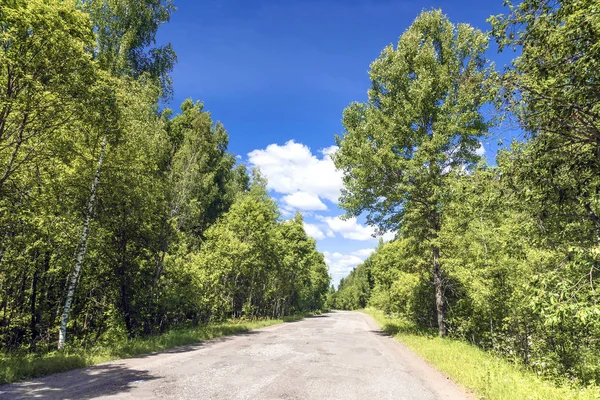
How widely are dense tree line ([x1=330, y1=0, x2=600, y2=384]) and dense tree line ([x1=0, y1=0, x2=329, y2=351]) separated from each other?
34.3 feet

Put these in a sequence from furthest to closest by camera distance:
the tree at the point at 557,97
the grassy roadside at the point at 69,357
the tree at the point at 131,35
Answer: the tree at the point at 131,35, the grassy roadside at the point at 69,357, the tree at the point at 557,97

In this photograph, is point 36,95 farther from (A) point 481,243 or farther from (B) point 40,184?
(A) point 481,243

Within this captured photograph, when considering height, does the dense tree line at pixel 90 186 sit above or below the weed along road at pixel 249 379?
above

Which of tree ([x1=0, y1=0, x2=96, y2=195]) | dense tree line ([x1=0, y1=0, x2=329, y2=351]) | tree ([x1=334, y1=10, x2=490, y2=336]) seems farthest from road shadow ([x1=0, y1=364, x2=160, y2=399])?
tree ([x1=334, y1=10, x2=490, y2=336])

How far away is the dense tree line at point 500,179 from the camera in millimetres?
5781

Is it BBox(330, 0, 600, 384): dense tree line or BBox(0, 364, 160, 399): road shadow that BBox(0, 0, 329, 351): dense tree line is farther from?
BBox(330, 0, 600, 384): dense tree line

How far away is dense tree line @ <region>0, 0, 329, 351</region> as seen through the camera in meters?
8.48

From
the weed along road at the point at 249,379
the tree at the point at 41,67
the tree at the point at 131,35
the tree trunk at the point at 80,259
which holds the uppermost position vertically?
the tree at the point at 131,35

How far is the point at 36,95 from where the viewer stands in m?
8.39

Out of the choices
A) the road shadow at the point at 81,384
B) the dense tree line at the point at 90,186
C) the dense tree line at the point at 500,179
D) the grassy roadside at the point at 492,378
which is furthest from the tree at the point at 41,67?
the grassy roadside at the point at 492,378

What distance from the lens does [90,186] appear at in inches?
527

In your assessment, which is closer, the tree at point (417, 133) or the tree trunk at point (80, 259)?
the tree trunk at point (80, 259)

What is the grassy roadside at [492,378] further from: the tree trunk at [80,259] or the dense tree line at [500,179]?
the tree trunk at [80,259]

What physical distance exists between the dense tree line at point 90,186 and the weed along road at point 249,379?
15.0 ft
